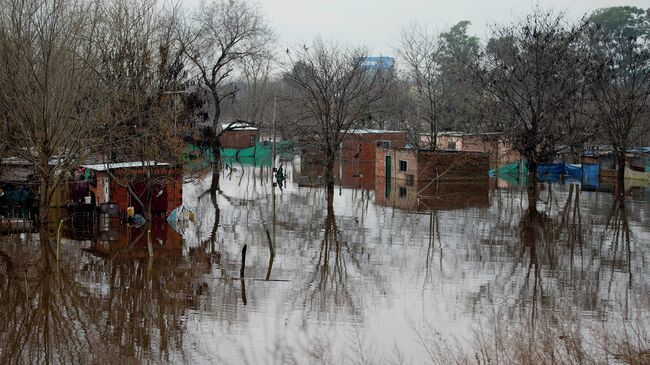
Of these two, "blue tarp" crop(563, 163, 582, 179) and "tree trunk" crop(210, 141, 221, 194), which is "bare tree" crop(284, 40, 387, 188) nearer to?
"tree trunk" crop(210, 141, 221, 194)

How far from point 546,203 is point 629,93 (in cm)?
1325

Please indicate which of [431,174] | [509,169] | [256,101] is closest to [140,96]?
[431,174]

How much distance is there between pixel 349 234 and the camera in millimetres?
27031

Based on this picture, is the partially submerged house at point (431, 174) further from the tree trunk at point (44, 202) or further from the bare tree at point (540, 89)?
the tree trunk at point (44, 202)

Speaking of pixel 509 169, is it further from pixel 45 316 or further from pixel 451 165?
pixel 45 316

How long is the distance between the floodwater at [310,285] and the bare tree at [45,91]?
2.58 meters

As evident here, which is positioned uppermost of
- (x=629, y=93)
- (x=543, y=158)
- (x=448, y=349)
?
(x=629, y=93)

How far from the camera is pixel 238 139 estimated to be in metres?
74.2

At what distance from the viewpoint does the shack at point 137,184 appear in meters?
27.1

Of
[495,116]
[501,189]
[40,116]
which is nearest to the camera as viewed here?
[40,116]

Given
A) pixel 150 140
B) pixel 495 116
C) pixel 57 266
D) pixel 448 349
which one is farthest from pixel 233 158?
pixel 448 349

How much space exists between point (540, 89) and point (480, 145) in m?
13.1

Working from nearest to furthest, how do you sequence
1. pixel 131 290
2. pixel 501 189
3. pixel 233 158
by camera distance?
pixel 131 290 → pixel 501 189 → pixel 233 158

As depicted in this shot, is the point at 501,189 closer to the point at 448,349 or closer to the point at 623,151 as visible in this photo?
the point at 623,151
